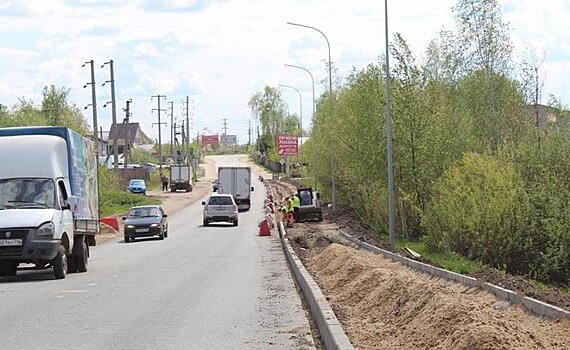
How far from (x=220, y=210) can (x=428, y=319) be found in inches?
1650

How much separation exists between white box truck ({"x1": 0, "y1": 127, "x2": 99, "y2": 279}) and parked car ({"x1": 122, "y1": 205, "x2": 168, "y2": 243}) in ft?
57.9

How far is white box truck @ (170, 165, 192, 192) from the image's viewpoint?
101 metres

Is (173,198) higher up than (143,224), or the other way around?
(143,224)

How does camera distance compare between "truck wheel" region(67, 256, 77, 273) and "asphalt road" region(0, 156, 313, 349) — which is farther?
A: "truck wheel" region(67, 256, 77, 273)

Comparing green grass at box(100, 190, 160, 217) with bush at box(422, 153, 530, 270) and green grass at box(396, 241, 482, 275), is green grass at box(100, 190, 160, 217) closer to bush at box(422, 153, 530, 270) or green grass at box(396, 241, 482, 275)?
green grass at box(396, 241, 482, 275)

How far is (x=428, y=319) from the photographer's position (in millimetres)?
10961

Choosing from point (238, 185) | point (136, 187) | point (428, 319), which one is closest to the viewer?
point (428, 319)

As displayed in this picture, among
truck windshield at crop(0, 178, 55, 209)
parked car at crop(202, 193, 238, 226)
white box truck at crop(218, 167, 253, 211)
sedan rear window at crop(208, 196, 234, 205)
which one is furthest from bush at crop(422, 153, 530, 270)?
white box truck at crop(218, 167, 253, 211)

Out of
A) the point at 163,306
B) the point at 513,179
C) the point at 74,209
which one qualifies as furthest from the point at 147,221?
the point at 163,306

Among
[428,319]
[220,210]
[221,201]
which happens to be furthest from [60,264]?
[221,201]

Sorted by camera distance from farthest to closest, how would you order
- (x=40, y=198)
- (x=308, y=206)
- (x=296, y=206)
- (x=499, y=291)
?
(x=308, y=206) → (x=296, y=206) → (x=40, y=198) → (x=499, y=291)

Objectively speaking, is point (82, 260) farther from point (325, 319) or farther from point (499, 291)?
point (325, 319)

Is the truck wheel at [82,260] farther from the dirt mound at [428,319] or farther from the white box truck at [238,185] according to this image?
the white box truck at [238,185]

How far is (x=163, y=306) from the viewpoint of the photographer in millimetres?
16234
